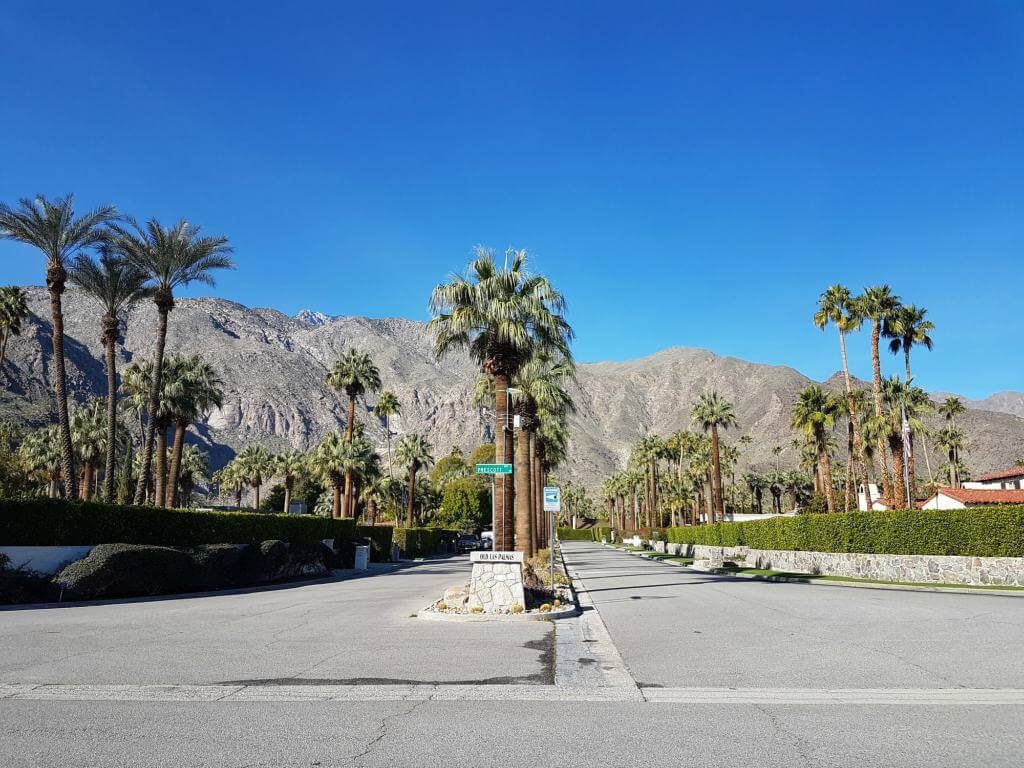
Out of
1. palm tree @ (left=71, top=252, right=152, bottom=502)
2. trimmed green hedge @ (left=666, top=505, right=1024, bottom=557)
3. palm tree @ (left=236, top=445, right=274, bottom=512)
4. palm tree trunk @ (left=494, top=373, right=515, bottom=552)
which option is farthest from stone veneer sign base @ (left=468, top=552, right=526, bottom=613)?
palm tree @ (left=236, top=445, right=274, bottom=512)

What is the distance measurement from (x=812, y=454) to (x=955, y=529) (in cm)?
6719

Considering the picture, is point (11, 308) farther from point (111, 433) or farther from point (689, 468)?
point (689, 468)

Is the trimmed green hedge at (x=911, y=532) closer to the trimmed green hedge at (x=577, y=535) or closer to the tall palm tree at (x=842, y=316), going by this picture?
the tall palm tree at (x=842, y=316)

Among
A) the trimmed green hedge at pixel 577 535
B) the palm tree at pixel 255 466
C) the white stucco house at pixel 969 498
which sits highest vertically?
the palm tree at pixel 255 466

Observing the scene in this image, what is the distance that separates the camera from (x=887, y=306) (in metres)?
45.4

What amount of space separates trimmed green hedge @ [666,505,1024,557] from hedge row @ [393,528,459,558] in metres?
33.2

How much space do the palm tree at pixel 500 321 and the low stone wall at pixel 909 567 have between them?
17.0 m

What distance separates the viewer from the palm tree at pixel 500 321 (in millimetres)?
22469

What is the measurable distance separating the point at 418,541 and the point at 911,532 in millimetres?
46931

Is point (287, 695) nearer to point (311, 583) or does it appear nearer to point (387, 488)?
point (311, 583)

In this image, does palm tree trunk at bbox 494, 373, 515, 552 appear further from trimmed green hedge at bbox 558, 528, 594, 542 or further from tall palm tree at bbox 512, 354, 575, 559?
trimmed green hedge at bbox 558, 528, 594, 542

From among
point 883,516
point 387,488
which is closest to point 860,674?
point 883,516

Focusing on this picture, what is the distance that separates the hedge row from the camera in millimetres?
66062

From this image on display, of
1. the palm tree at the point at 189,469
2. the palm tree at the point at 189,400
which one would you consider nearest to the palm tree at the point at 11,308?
the palm tree at the point at 189,400
